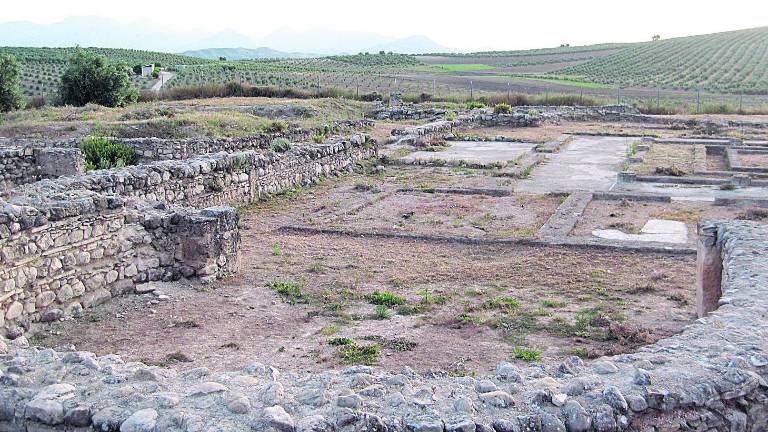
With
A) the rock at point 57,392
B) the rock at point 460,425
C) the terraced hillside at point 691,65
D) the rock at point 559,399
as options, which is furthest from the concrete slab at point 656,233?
the terraced hillside at point 691,65

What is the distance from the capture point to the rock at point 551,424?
14.1 ft

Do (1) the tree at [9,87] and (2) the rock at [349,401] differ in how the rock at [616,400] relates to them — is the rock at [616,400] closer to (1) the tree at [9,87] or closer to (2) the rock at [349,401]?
(2) the rock at [349,401]

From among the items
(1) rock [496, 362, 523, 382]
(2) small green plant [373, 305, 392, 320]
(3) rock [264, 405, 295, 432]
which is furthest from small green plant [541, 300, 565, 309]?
(3) rock [264, 405, 295, 432]

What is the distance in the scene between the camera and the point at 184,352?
280 inches

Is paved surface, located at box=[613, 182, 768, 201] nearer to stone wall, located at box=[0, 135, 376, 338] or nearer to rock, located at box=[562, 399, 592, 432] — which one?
stone wall, located at box=[0, 135, 376, 338]

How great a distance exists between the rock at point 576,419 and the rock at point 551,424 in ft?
0.21

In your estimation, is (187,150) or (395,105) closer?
(187,150)

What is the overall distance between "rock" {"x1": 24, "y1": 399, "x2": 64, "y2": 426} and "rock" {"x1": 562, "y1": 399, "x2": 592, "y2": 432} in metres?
2.79

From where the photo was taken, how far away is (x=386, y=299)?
8758mm

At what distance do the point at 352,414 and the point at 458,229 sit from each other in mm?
8773

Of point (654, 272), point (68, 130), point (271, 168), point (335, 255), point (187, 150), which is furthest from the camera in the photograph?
point (68, 130)

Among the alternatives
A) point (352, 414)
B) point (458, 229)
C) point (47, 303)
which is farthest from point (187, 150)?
point (352, 414)

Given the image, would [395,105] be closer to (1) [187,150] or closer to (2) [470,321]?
(1) [187,150]

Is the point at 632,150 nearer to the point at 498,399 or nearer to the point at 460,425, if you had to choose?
the point at 498,399
